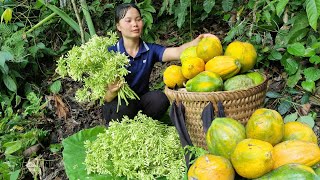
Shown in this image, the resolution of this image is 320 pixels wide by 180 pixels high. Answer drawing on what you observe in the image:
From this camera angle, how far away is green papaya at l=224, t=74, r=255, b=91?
2072 mm

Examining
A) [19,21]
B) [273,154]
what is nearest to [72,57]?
[273,154]

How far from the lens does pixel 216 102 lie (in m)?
2.03

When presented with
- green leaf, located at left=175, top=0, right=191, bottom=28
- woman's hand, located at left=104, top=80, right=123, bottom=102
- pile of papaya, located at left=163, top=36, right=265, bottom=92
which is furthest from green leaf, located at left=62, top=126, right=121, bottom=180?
green leaf, located at left=175, top=0, right=191, bottom=28

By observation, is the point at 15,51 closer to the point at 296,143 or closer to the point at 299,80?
the point at 299,80

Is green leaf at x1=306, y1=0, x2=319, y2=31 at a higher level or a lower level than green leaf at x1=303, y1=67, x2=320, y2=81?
higher

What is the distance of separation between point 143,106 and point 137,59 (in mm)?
339

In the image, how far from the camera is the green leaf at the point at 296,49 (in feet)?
8.66

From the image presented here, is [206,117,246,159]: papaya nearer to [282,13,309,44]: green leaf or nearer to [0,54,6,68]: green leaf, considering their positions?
[282,13,309,44]: green leaf

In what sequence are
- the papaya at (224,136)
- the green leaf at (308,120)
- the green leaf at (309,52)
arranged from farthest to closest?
the green leaf at (309,52) < the green leaf at (308,120) < the papaya at (224,136)

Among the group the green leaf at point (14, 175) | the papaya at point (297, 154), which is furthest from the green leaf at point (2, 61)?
the papaya at point (297, 154)

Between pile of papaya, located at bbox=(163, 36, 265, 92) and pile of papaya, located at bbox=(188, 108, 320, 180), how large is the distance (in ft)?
1.32

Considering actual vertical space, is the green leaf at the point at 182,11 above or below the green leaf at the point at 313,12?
below

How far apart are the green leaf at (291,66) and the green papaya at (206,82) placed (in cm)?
97

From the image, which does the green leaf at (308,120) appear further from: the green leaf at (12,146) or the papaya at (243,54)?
the green leaf at (12,146)
